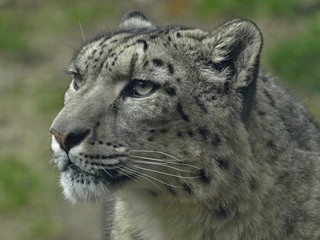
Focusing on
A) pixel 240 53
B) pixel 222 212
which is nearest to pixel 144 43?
pixel 240 53

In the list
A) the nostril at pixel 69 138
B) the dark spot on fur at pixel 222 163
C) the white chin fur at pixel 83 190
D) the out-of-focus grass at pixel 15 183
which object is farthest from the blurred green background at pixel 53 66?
the nostril at pixel 69 138

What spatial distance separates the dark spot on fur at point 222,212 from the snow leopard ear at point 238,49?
2.03ft

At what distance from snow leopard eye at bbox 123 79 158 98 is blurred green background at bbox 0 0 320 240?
294cm

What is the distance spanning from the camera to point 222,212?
220 inches

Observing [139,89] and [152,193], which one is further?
[152,193]

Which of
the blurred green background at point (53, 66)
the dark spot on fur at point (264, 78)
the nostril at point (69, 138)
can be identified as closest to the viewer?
the nostril at point (69, 138)

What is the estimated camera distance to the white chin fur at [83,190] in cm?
538

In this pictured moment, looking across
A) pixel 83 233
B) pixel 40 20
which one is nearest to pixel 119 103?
pixel 83 233

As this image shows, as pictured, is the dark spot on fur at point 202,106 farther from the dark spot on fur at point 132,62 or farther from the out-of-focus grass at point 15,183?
the out-of-focus grass at point 15,183

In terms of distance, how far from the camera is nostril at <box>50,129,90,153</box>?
205 inches

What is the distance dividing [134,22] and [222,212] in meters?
1.40

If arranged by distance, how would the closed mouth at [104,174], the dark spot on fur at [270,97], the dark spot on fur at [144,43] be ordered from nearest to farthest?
the closed mouth at [104,174], the dark spot on fur at [144,43], the dark spot on fur at [270,97]

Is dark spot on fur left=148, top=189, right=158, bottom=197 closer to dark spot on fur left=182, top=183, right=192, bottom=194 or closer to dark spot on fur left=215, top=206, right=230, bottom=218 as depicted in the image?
dark spot on fur left=182, top=183, right=192, bottom=194

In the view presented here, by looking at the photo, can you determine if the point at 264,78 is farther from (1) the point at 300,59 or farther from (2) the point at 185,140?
(1) the point at 300,59
